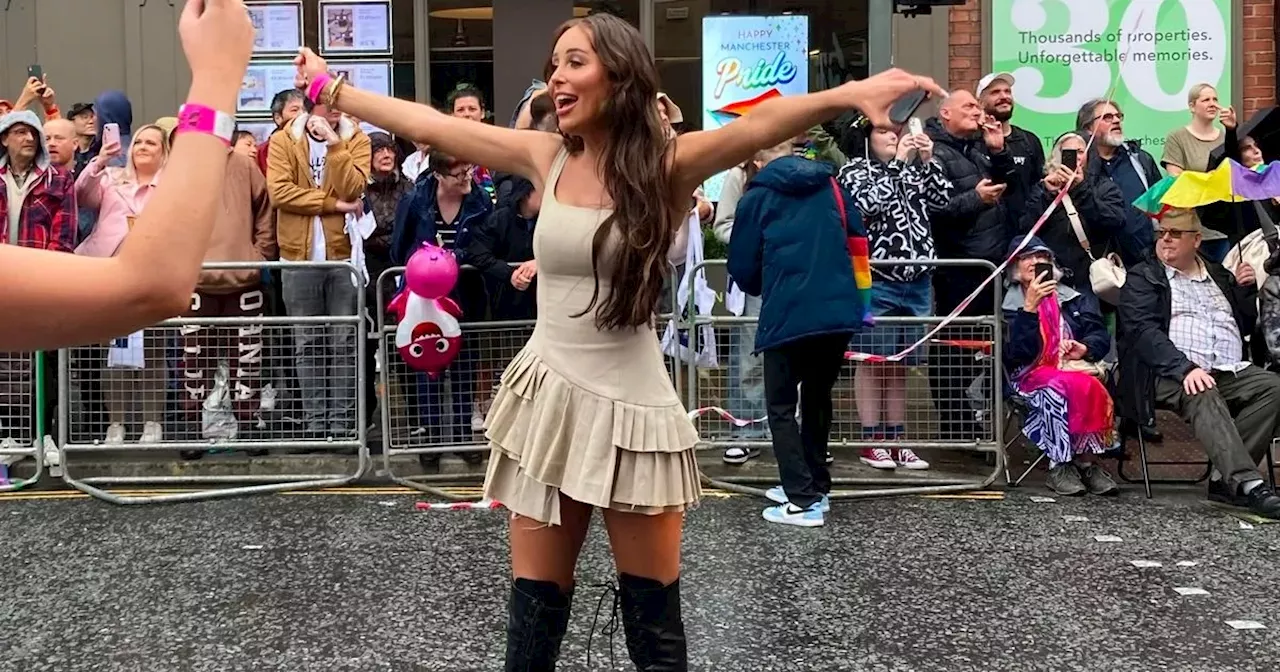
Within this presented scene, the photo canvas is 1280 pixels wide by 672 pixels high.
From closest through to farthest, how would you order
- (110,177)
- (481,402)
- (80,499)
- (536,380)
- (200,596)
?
(536,380) → (200,596) → (80,499) → (481,402) → (110,177)

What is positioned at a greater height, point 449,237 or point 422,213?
point 422,213

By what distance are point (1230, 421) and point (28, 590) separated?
18.6 ft

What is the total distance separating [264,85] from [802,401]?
7147 millimetres

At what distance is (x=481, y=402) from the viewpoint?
755cm

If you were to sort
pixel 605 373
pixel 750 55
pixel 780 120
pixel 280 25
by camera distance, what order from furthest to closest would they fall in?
pixel 280 25 < pixel 750 55 < pixel 605 373 < pixel 780 120

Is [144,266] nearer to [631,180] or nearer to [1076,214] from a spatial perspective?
[631,180]

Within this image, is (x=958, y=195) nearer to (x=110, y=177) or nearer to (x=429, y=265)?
(x=429, y=265)

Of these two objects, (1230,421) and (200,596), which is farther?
(1230,421)

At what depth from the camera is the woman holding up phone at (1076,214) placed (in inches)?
312

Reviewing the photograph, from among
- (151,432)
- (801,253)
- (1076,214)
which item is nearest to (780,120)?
(801,253)

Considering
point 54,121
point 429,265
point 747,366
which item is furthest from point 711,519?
point 54,121

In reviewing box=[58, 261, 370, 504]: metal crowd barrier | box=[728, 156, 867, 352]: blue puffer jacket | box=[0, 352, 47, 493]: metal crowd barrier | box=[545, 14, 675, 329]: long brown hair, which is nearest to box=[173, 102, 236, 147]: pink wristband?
box=[545, 14, 675, 329]: long brown hair

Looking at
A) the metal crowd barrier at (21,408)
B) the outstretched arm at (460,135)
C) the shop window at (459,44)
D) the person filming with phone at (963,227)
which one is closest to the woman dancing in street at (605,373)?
the outstretched arm at (460,135)

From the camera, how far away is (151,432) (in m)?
7.50
